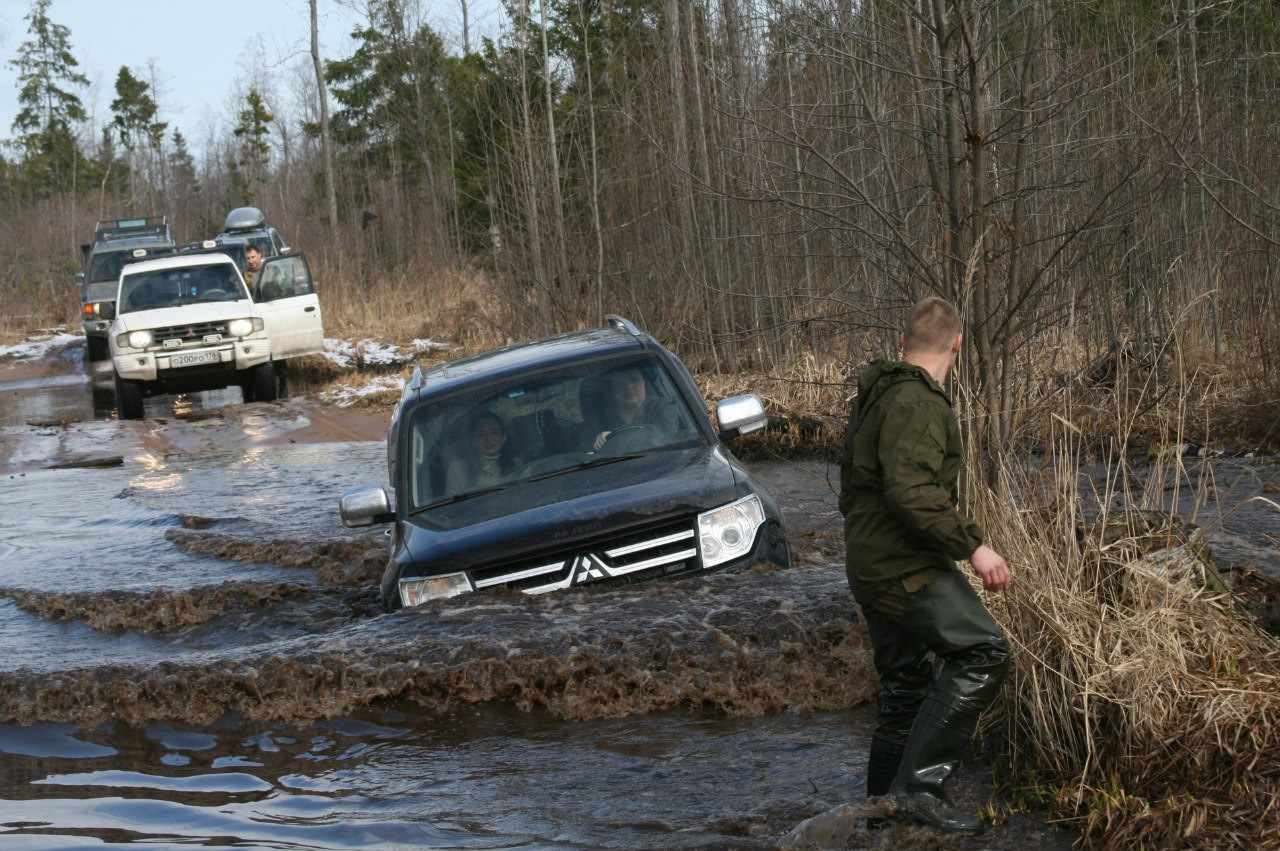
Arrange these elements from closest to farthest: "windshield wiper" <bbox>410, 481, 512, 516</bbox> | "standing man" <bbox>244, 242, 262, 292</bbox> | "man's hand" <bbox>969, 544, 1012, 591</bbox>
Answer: "man's hand" <bbox>969, 544, 1012, 591</bbox>
"windshield wiper" <bbox>410, 481, 512, 516</bbox>
"standing man" <bbox>244, 242, 262, 292</bbox>

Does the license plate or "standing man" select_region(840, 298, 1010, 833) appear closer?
"standing man" select_region(840, 298, 1010, 833)

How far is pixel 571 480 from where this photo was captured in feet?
21.5

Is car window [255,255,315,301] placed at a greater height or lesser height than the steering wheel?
greater

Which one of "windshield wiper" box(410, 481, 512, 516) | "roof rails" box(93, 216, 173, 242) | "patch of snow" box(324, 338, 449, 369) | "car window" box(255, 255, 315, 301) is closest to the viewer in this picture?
"windshield wiper" box(410, 481, 512, 516)

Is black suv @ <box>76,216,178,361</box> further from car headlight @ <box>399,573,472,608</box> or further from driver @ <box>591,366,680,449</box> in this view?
car headlight @ <box>399,573,472,608</box>

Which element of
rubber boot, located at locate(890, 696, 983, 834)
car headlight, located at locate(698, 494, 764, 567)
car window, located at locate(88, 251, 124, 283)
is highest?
car window, located at locate(88, 251, 124, 283)

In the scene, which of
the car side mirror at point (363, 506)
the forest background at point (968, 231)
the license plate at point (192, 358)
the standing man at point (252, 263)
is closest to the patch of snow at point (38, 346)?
the forest background at point (968, 231)

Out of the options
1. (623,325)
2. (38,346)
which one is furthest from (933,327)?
(38,346)

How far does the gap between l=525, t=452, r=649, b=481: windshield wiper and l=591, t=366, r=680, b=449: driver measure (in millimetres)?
183

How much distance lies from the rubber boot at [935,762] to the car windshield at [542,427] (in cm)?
304

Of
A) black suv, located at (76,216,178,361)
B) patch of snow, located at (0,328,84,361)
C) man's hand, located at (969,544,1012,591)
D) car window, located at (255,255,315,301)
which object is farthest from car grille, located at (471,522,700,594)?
patch of snow, located at (0,328,84,361)

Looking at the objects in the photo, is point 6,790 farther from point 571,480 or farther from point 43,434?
point 43,434

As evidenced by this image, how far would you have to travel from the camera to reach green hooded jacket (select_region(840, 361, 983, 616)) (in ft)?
12.4

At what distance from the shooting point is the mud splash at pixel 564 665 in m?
5.73
